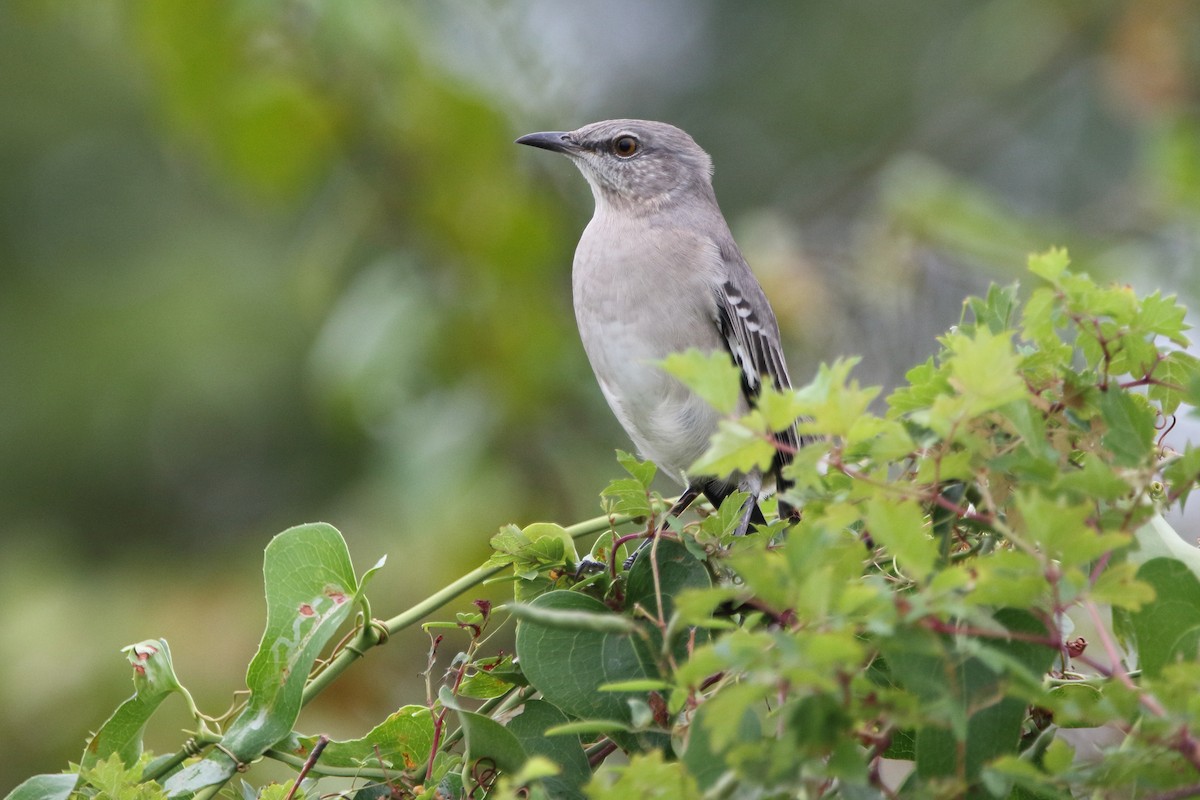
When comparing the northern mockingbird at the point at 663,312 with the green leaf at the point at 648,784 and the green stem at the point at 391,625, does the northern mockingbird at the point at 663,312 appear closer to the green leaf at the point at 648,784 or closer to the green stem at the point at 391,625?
the green stem at the point at 391,625

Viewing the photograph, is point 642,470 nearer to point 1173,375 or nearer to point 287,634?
point 287,634

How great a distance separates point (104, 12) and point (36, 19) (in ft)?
1.14

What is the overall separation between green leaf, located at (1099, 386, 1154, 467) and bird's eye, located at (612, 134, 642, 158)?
3.88 metres

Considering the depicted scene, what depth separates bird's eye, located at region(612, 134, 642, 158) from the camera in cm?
548

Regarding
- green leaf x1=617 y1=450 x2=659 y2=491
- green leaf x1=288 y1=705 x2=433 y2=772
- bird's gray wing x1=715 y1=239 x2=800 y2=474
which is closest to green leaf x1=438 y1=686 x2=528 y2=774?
green leaf x1=288 y1=705 x2=433 y2=772

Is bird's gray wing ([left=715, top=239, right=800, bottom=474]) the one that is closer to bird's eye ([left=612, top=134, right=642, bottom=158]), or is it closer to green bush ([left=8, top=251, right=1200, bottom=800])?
bird's eye ([left=612, top=134, right=642, bottom=158])

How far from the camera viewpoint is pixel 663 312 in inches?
185

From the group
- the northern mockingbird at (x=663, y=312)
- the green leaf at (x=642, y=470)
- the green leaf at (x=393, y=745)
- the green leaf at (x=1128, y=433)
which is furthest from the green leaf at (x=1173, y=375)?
the northern mockingbird at (x=663, y=312)

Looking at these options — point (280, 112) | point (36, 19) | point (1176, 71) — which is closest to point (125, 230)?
point (36, 19)

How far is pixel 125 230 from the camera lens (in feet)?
53.3

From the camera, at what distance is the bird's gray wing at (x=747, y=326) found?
4809mm

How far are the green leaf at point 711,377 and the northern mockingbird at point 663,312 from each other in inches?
96.5

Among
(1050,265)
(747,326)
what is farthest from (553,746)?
(747,326)

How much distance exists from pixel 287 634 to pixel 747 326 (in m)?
2.93
